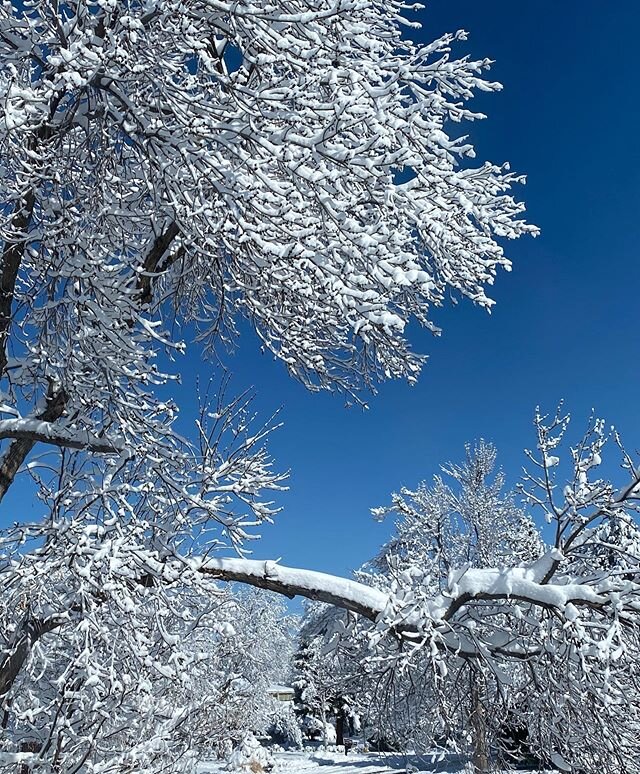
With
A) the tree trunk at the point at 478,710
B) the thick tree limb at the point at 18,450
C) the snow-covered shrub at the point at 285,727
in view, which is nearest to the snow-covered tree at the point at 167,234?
the thick tree limb at the point at 18,450

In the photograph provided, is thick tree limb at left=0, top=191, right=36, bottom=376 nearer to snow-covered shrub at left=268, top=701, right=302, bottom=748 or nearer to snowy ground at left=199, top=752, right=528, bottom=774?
snowy ground at left=199, top=752, right=528, bottom=774

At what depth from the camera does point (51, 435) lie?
3.90 meters

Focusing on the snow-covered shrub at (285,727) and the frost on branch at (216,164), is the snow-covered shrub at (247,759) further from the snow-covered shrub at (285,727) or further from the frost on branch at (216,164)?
the frost on branch at (216,164)

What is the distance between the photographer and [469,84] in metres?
4.07

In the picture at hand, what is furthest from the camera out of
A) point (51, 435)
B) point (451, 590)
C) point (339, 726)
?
point (339, 726)

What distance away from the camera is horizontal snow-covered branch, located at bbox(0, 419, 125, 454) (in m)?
3.82

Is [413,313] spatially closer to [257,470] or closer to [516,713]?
[257,470]

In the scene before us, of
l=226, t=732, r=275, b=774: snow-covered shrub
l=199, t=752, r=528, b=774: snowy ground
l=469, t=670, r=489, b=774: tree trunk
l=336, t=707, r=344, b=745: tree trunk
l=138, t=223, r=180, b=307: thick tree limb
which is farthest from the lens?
l=336, t=707, r=344, b=745: tree trunk

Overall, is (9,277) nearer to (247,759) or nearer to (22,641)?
(22,641)

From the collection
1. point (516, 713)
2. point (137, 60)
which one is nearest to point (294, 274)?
point (137, 60)

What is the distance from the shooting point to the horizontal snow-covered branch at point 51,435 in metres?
3.82

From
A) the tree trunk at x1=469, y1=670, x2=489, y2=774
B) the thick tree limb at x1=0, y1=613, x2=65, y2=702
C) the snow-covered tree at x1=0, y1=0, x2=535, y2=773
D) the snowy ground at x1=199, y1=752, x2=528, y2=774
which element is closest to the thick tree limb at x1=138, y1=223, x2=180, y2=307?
the snow-covered tree at x1=0, y1=0, x2=535, y2=773

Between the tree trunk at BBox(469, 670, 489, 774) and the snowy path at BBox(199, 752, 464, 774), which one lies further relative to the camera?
the snowy path at BBox(199, 752, 464, 774)

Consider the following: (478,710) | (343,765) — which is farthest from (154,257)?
(343,765)
